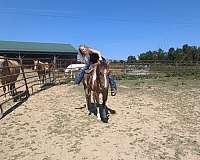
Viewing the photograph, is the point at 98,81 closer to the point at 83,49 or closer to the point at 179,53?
the point at 83,49

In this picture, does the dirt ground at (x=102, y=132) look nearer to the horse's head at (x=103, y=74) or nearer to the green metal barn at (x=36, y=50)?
the horse's head at (x=103, y=74)

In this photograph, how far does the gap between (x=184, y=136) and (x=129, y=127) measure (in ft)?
4.01

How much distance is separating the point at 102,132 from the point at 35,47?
38.5 metres

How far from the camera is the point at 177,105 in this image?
10.6m

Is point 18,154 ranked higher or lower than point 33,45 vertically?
Result: lower

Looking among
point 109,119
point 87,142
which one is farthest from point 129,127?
point 87,142

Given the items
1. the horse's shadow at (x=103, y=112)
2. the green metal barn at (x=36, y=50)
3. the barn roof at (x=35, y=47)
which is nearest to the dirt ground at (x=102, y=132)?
the horse's shadow at (x=103, y=112)

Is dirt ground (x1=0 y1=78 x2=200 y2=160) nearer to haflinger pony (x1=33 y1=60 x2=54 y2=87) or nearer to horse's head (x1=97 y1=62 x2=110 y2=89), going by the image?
horse's head (x1=97 y1=62 x2=110 y2=89)

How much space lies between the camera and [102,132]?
7.26 m

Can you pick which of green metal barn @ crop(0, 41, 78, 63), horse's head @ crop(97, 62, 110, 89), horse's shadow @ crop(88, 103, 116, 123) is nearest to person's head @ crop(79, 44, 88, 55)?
horse's head @ crop(97, 62, 110, 89)

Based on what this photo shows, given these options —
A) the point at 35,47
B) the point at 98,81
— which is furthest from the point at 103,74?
the point at 35,47

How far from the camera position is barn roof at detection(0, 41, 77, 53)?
4171 centimetres

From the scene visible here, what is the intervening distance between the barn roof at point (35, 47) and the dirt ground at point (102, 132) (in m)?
32.0

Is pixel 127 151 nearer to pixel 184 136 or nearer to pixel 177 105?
pixel 184 136
